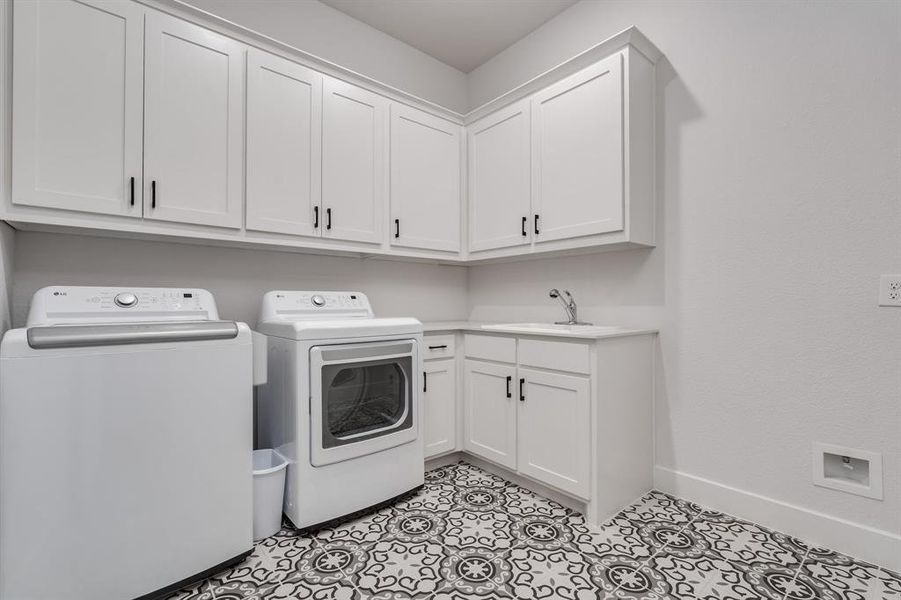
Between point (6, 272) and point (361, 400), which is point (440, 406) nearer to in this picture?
point (361, 400)

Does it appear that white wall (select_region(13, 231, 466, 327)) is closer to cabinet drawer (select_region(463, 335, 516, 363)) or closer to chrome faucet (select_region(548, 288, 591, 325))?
cabinet drawer (select_region(463, 335, 516, 363))

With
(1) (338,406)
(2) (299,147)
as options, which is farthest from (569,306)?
(2) (299,147)

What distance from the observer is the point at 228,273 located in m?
2.35

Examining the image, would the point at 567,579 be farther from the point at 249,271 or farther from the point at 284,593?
the point at 249,271

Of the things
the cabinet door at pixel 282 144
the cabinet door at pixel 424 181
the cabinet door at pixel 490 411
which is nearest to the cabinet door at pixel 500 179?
the cabinet door at pixel 424 181

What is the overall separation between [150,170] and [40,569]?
4.96 feet

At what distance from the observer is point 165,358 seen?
151cm

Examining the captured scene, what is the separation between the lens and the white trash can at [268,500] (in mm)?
1823

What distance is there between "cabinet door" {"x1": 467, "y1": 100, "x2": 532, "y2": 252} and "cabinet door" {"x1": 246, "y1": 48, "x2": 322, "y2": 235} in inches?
44.4

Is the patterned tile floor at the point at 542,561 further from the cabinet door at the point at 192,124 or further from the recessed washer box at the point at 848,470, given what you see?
the cabinet door at the point at 192,124

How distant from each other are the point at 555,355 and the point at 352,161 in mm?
1617

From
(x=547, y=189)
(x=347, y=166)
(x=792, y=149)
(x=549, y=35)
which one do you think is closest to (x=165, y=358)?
(x=347, y=166)

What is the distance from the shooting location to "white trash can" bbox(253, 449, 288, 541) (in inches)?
71.8

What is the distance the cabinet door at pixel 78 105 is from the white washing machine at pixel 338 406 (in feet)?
2.81
